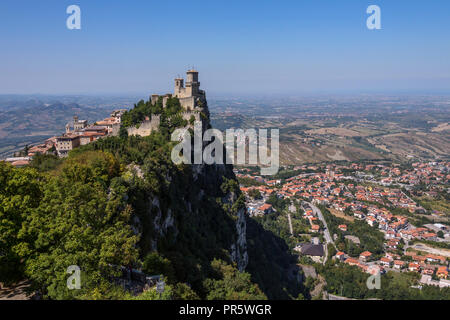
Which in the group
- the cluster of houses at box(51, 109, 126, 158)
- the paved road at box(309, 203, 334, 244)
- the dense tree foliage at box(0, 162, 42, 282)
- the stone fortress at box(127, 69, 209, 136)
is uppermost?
the stone fortress at box(127, 69, 209, 136)

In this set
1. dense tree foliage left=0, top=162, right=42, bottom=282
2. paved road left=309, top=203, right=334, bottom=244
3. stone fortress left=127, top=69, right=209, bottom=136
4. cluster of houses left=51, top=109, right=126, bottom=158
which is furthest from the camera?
paved road left=309, top=203, right=334, bottom=244

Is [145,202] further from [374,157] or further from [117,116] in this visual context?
[374,157]

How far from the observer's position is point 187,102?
39.1 metres

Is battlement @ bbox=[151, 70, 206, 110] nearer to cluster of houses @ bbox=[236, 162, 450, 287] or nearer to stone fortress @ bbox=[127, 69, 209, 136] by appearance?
stone fortress @ bbox=[127, 69, 209, 136]

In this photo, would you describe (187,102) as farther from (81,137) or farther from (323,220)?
(323,220)

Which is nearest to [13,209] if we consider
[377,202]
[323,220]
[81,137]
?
[81,137]

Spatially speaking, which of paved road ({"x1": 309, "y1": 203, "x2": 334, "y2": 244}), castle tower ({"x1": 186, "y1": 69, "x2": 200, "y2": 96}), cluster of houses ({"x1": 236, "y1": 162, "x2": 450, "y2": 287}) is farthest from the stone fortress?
paved road ({"x1": 309, "y1": 203, "x2": 334, "y2": 244})

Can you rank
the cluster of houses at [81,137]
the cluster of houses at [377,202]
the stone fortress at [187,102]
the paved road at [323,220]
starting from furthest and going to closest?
the paved road at [323,220] < the cluster of houses at [377,202] < the stone fortress at [187,102] < the cluster of houses at [81,137]

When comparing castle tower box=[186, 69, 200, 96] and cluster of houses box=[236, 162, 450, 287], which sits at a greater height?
castle tower box=[186, 69, 200, 96]

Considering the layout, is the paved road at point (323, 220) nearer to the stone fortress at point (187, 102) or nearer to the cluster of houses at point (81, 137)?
the stone fortress at point (187, 102)

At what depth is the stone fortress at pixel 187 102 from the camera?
36.2 meters

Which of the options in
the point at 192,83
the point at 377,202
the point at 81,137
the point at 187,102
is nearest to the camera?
the point at 81,137

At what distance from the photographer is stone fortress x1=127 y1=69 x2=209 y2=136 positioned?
119ft

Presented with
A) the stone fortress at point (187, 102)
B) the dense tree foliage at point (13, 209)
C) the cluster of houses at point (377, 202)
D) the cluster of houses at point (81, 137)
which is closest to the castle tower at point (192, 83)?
the stone fortress at point (187, 102)
